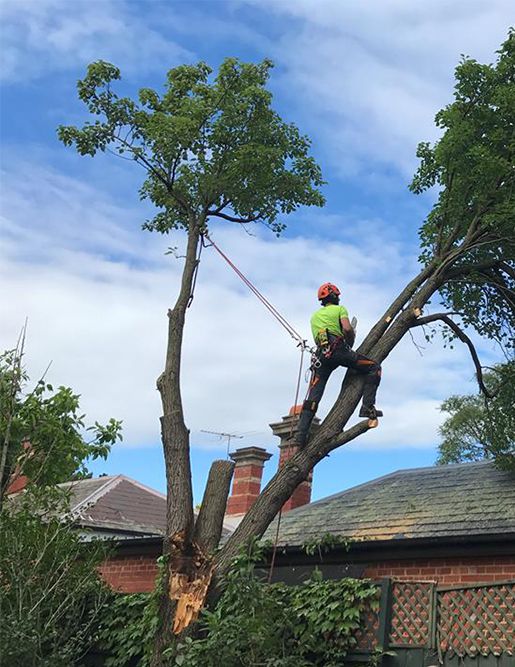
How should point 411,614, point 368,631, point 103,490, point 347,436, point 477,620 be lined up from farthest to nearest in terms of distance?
point 103,490 → point 347,436 → point 368,631 → point 411,614 → point 477,620

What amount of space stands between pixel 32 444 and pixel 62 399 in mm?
772

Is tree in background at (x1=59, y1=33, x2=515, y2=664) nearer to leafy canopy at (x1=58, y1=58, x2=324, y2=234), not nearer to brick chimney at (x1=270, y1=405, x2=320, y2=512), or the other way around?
leafy canopy at (x1=58, y1=58, x2=324, y2=234)

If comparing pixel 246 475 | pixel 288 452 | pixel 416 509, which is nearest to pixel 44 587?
pixel 416 509

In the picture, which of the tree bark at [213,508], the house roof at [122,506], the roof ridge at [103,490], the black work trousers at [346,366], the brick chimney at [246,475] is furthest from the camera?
the brick chimney at [246,475]

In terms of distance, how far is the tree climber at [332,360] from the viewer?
31.6 ft

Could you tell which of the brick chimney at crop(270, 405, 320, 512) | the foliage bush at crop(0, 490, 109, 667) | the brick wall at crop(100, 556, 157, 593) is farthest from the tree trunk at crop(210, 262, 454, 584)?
the brick chimney at crop(270, 405, 320, 512)

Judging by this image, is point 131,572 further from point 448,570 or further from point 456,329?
point 456,329

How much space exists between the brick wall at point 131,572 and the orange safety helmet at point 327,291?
18.7ft

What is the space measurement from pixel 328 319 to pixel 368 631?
11.5 ft

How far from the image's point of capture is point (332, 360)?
32.0ft

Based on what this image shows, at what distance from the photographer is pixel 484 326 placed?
1304cm

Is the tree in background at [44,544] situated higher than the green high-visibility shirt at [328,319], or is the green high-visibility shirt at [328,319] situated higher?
the green high-visibility shirt at [328,319]

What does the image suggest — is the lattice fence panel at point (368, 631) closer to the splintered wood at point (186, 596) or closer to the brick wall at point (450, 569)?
the brick wall at point (450, 569)

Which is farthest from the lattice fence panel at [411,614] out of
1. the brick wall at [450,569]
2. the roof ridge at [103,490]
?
the roof ridge at [103,490]
